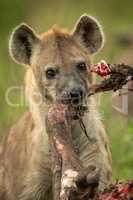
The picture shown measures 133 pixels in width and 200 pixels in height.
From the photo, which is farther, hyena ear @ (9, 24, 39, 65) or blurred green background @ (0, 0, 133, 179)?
blurred green background @ (0, 0, 133, 179)

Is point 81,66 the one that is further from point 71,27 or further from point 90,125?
point 71,27

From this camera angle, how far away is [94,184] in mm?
5035

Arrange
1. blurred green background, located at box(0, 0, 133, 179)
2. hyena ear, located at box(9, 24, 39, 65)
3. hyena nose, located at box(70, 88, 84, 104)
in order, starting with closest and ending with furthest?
1. hyena nose, located at box(70, 88, 84, 104)
2. hyena ear, located at box(9, 24, 39, 65)
3. blurred green background, located at box(0, 0, 133, 179)

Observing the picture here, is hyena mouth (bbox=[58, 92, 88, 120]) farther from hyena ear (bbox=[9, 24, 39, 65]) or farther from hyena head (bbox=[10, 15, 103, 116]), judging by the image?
hyena ear (bbox=[9, 24, 39, 65])

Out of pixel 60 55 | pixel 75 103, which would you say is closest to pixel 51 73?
pixel 60 55

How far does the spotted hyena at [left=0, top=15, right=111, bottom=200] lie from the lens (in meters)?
7.19

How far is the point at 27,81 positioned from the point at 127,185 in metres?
2.76

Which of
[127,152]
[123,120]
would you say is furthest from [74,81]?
[123,120]

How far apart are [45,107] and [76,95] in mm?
752

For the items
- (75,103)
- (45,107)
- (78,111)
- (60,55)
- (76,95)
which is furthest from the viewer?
(60,55)

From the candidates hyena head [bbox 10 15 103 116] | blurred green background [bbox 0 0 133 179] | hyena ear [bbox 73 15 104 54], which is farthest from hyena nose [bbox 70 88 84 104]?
blurred green background [bbox 0 0 133 179]

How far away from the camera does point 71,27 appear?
11.1 metres

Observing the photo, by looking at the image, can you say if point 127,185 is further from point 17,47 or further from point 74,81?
point 17,47

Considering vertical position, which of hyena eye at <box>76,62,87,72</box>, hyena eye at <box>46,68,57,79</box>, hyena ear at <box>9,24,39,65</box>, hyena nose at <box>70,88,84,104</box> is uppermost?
hyena ear at <box>9,24,39,65</box>
